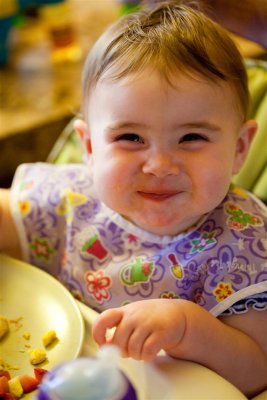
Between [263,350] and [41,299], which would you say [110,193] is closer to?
[41,299]

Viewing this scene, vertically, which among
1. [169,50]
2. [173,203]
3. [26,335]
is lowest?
[26,335]

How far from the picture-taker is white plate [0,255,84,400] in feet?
2.28

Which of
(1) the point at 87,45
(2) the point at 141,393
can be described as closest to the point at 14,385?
(2) the point at 141,393

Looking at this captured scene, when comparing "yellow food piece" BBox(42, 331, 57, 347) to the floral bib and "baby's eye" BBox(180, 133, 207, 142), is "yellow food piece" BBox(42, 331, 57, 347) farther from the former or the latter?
"baby's eye" BBox(180, 133, 207, 142)

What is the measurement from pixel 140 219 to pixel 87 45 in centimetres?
130

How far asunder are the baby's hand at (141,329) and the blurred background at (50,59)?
35cm

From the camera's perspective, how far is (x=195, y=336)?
0.67 m

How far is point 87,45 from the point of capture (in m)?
1.94

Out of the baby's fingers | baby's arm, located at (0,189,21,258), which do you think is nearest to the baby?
the baby's fingers

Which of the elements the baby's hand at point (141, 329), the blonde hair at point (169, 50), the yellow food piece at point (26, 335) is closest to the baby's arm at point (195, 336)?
the baby's hand at point (141, 329)

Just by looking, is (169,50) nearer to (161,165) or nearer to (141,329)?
(161,165)

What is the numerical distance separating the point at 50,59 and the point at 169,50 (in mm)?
1289

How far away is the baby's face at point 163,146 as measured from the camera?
27.7 inches

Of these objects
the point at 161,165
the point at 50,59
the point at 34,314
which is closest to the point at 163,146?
the point at 161,165
